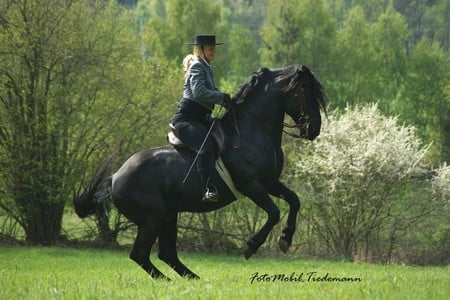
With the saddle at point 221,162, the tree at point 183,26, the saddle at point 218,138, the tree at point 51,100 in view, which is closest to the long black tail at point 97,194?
the saddle at point 218,138

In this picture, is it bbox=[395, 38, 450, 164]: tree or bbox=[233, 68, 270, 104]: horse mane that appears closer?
bbox=[233, 68, 270, 104]: horse mane

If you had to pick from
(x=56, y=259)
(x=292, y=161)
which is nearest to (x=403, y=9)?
(x=292, y=161)

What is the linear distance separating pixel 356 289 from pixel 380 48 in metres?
49.0

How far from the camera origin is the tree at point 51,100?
21969mm

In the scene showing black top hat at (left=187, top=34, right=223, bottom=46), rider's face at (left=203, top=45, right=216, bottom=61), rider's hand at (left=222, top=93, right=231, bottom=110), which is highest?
black top hat at (left=187, top=34, right=223, bottom=46)

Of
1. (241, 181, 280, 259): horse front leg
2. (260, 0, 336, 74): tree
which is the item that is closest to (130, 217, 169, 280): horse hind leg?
(241, 181, 280, 259): horse front leg

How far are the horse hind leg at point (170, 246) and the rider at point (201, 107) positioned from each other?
42.3 inches

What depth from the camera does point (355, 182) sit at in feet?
75.6

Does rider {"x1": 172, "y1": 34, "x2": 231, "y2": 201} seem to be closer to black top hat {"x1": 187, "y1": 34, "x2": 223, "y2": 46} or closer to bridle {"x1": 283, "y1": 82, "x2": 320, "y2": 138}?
black top hat {"x1": 187, "y1": 34, "x2": 223, "y2": 46}

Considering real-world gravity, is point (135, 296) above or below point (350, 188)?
above

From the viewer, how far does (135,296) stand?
7422 mm

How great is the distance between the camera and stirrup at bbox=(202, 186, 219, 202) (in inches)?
401

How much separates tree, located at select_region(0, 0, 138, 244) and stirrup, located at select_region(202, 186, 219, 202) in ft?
40.9

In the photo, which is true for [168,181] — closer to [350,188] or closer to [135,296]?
[135,296]
